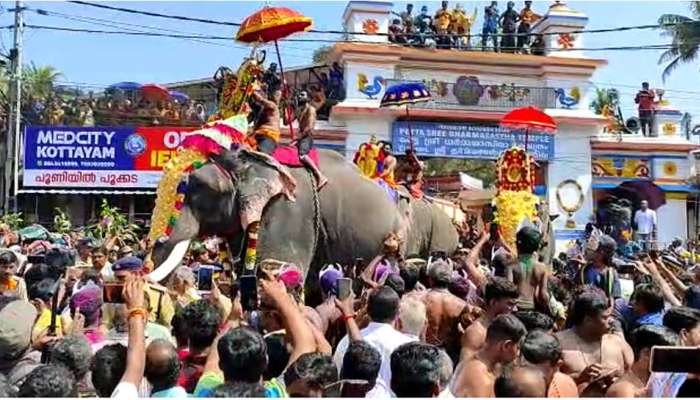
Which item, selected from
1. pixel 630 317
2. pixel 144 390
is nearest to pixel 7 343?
pixel 144 390

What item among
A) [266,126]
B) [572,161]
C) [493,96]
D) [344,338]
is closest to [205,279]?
[266,126]

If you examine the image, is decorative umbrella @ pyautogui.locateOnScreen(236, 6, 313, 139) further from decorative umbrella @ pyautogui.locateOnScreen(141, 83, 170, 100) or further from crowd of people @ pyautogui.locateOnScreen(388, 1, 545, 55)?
decorative umbrella @ pyautogui.locateOnScreen(141, 83, 170, 100)

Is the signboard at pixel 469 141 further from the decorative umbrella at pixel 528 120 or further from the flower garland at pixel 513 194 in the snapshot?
the flower garland at pixel 513 194

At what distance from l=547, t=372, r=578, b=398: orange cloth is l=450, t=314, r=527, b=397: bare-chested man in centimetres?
20

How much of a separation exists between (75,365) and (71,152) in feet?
57.1

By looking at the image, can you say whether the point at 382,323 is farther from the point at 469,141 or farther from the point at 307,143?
the point at 469,141

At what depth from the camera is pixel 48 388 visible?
114 inches

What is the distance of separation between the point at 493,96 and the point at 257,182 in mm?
13458

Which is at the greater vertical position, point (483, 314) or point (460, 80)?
point (460, 80)

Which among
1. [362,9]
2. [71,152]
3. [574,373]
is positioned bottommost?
[574,373]

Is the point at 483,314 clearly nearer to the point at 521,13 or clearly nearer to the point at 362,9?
the point at 362,9

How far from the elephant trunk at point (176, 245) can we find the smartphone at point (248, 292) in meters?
2.70

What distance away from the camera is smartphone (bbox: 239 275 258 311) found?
4.36 m

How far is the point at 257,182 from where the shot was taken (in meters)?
7.80
